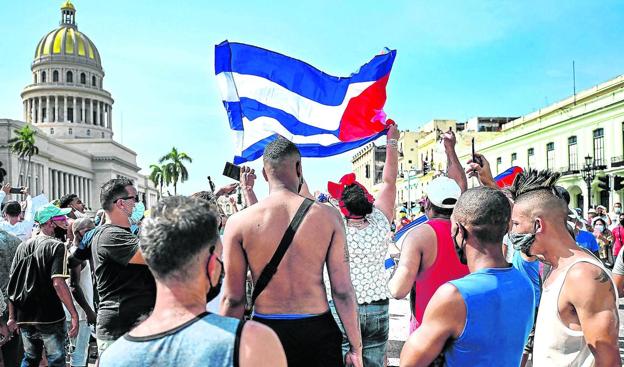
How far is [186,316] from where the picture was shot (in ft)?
5.39

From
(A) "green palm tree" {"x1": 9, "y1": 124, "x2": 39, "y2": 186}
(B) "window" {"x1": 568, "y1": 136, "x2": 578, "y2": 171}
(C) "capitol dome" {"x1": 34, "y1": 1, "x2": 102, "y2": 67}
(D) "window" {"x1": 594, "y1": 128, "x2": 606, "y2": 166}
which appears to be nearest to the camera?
(D) "window" {"x1": 594, "y1": 128, "x2": 606, "y2": 166}

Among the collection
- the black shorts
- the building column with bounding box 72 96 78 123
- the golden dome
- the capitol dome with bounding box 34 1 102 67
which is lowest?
the black shorts

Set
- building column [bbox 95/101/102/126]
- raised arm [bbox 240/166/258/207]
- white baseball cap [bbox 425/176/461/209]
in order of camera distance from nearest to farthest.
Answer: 1. white baseball cap [bbox 425/176/461/209]
2. raised arm [bbox 240/166/258/207]
3. building column [bbox 95/101/102/126]

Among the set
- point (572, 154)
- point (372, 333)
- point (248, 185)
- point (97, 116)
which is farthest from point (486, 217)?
point (97, 116)

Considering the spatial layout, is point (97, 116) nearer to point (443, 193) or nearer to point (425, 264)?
point (443, 193)

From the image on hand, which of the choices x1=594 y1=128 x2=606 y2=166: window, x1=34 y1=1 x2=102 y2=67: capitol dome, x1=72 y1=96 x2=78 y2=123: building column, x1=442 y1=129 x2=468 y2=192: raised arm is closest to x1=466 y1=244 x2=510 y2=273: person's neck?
x1=442 y1=129 x2=468 y2=192: raised arm

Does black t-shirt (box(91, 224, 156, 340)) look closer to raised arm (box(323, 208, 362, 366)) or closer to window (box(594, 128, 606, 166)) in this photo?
raised arm (box(323, 208, 362, 366))

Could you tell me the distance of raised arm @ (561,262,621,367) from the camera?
7.30 feet

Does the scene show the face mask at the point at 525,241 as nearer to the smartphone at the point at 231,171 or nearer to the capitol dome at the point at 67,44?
the smartphone at the point at 231,171

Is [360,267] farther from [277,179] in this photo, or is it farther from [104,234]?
[104,234]

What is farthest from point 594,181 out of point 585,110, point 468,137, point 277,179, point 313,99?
point 277,179

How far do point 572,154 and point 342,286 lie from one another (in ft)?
124

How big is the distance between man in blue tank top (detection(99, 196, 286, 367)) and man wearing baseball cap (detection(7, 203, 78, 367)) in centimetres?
343

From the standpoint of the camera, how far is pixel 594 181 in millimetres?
32125
